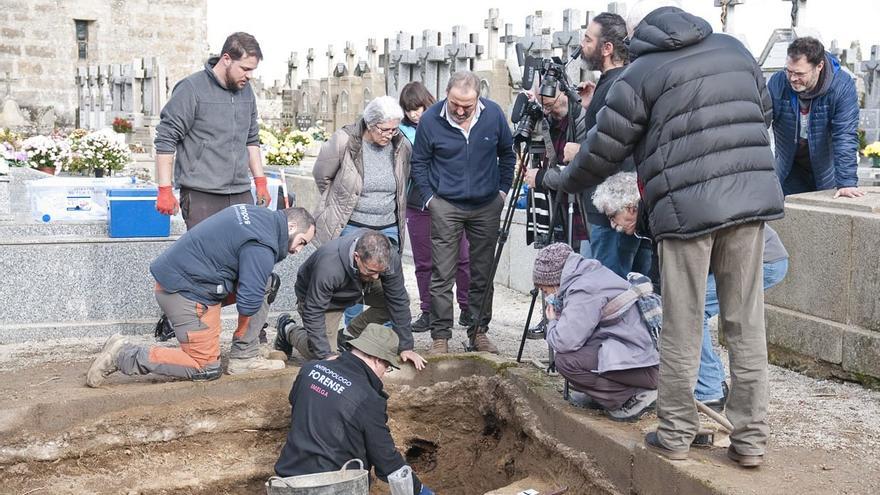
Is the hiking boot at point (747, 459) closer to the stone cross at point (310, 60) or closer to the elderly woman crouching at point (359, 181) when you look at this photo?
the elderly woman crouching at point (359, 181)

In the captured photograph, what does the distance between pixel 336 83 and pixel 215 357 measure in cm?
1803

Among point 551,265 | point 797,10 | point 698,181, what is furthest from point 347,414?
point 797,10

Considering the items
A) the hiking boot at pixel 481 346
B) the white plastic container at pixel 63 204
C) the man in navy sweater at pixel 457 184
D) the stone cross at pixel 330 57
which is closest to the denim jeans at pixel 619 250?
the man in navy sweater at pixel 457 184

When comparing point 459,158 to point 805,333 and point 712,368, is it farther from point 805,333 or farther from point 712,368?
point 805,333

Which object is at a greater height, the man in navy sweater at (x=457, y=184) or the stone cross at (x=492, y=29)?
the stone cross at (x=492, y=29)

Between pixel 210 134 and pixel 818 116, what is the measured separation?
11.8 feet

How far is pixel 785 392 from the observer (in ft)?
18.0

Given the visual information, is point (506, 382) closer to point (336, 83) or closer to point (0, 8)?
point (336, 83)

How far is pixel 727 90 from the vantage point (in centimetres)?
385

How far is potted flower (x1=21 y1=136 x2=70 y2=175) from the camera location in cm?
1195

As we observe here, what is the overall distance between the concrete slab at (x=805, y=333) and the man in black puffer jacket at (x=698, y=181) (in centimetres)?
187

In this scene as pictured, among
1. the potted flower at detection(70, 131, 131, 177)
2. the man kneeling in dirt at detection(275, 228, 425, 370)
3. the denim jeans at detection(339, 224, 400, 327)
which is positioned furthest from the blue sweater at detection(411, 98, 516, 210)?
the potted flower at detection(70, 131, 131, 177)

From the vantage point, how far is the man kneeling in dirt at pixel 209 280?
523 cm

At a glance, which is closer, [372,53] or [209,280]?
[209,280]
